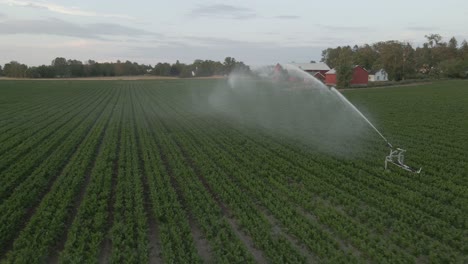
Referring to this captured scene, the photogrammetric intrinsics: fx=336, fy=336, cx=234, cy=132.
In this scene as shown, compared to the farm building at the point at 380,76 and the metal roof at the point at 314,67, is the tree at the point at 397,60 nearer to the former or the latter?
the farm building at the point at 380,76

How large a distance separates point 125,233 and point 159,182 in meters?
3.69

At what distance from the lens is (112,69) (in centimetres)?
15262

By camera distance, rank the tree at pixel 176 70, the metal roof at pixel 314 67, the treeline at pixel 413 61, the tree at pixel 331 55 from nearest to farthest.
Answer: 1. the treeline at pixel 413 61
2. the metal roof at pixel 314 67
3. the tree at pixel 331 55
4. the tree at pixel 176 70

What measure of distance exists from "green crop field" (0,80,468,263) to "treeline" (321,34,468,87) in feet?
182

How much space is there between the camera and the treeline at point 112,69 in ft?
448

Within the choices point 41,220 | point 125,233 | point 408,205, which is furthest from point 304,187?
point 41,220

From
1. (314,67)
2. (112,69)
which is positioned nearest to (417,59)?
(314,67)

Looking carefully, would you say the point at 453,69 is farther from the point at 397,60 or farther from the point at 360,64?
the point at 360,64

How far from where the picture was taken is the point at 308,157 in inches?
592

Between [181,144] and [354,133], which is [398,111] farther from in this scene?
[181,144]

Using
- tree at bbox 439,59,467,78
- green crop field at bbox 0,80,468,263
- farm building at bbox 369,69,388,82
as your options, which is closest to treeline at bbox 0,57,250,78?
farm building at bbox 369,69,388,82

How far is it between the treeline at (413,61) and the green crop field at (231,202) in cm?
5548

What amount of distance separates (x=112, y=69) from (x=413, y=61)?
401 ft

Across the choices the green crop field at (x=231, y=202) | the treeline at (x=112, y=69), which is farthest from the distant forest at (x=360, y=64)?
the green crop field at (x=231, y=202)
